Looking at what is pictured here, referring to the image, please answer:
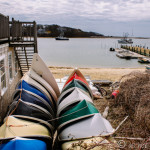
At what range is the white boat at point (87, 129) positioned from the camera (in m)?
5.11

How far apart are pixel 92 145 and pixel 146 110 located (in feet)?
13.3

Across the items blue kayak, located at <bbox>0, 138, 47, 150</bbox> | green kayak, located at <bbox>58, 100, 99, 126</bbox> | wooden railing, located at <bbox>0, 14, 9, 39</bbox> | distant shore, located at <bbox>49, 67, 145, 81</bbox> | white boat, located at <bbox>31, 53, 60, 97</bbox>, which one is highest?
wooden railing, located at <bbox>0, 14, 9, 39</bbox>

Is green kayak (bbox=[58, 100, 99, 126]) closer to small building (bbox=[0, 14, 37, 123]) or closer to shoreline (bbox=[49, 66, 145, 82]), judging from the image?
small building (bbox=[0, 14, 37, 123])

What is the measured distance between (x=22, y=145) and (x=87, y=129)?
1.79m

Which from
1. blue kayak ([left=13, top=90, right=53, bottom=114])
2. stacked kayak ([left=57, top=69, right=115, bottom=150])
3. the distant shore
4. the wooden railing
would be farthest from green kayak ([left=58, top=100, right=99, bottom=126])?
the distant shore

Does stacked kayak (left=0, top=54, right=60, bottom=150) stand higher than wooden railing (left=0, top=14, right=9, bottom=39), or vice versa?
wooden railing (left=0, top=14, right=9, bottom=39)

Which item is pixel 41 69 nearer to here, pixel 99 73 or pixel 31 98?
pixel 31 98

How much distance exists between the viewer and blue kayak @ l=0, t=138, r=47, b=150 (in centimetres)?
426

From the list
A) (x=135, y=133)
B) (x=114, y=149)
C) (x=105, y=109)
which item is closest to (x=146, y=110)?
(x=135, y=133)

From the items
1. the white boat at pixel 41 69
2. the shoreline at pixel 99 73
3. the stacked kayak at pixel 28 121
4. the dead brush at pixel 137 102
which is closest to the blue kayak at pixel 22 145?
the stacked kayak at pixel 28 121

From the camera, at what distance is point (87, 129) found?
17.1ft

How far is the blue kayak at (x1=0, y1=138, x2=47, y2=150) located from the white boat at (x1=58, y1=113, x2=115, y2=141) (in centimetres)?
90

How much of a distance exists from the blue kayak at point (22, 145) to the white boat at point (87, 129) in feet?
2.94

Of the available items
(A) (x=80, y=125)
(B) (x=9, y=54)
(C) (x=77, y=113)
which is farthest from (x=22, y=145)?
(B) (x=9, y=54)
